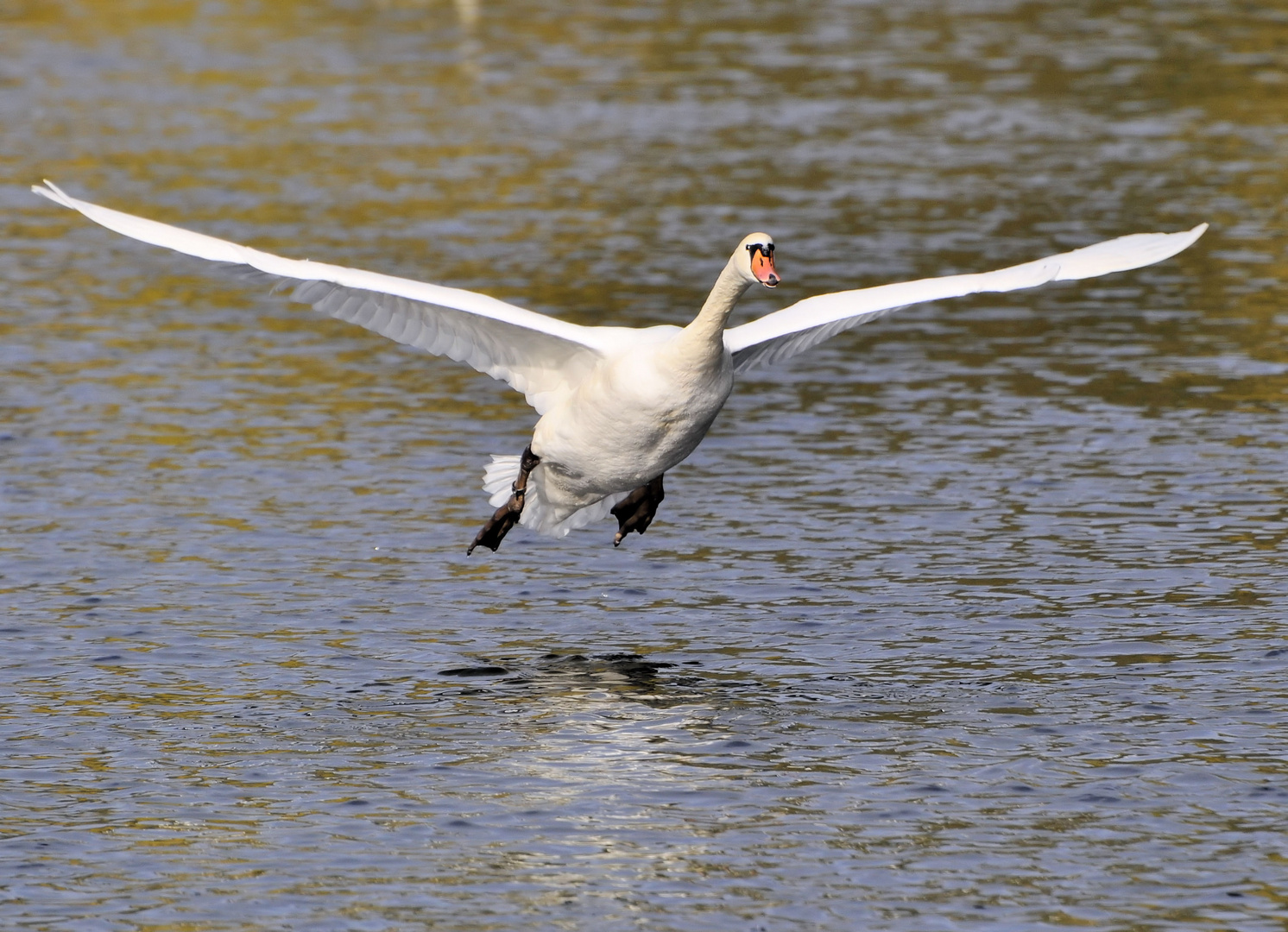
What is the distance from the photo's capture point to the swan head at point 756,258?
11898 mm

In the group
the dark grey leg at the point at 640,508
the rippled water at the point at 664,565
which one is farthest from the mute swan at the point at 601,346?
the rippled water at the point at 664,565

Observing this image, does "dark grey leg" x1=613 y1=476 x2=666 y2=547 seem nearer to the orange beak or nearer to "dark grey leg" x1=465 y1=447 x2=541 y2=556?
"dark grey leg" x1=465 y1=447 x2=541 y2=556

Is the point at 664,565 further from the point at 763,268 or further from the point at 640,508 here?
the point at 763,268

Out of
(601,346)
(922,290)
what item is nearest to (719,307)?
(601,346)

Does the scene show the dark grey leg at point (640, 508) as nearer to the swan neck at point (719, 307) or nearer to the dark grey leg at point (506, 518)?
the dark grey leg at point (506, 518)

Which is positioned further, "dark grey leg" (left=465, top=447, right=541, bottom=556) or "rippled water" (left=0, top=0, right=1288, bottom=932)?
"dark grey leg" (left=465, top=447, right=541, bottom=556)

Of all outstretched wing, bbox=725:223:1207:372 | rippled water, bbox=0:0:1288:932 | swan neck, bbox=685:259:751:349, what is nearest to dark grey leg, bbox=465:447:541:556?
rippled water, bbox=0:0:1288:932

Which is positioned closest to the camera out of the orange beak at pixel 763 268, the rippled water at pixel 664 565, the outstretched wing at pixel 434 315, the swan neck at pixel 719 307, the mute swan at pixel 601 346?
the rippled water at pixel 664 565

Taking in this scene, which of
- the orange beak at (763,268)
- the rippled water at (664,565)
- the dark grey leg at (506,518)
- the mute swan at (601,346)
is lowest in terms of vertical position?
the rippled water at (664,565)

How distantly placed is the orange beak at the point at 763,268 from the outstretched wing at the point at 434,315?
1.16 m

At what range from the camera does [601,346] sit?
1278cm

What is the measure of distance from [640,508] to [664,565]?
0.60 meters

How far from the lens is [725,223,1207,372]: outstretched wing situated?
1238 cm

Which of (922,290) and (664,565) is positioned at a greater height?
(922,290)
